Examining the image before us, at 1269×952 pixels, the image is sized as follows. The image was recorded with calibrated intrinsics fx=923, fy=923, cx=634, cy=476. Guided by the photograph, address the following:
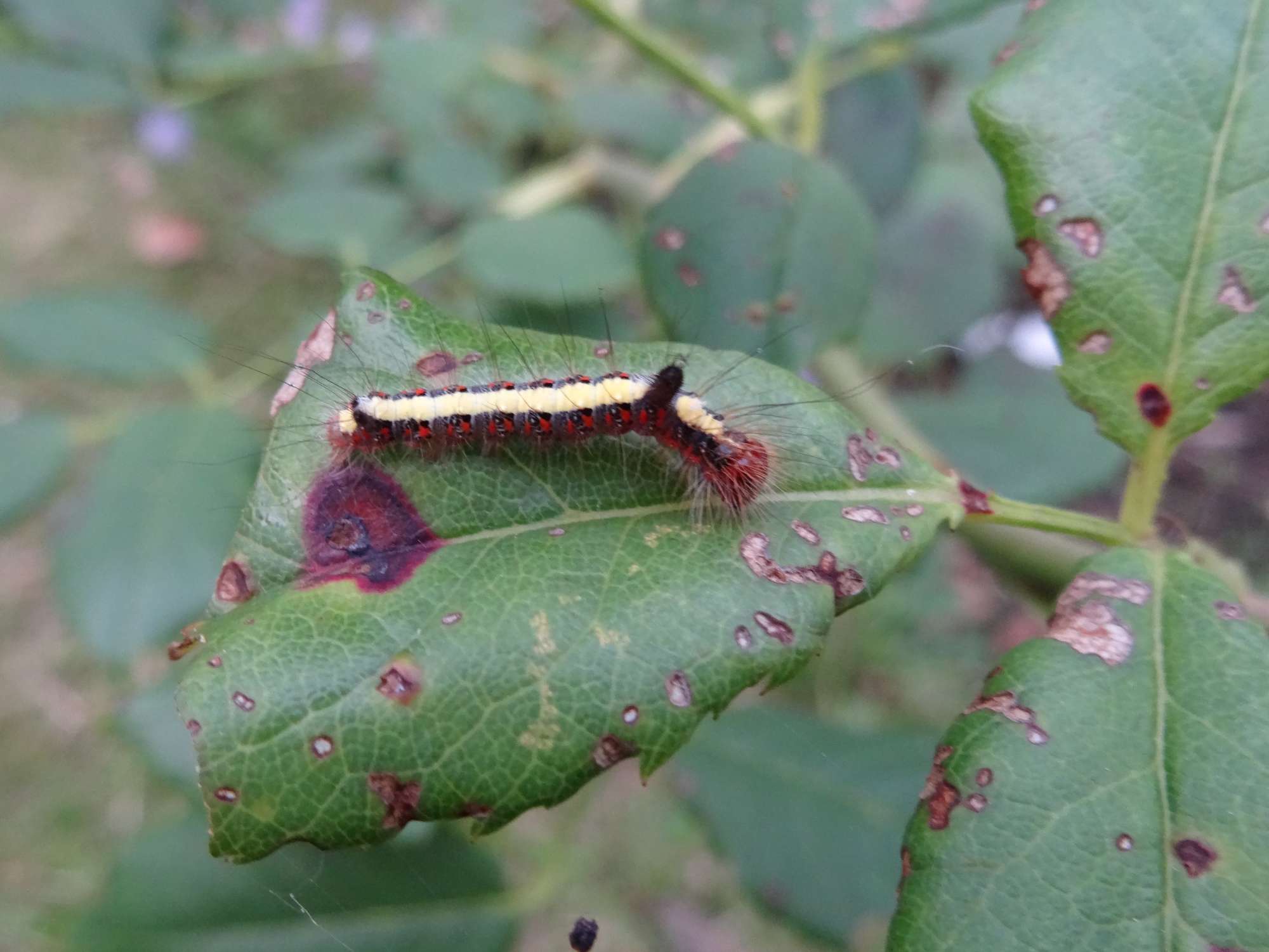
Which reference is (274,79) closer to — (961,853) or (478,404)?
(478,404)

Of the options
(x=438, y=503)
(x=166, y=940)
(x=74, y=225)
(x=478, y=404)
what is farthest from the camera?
(x=74, y=225)

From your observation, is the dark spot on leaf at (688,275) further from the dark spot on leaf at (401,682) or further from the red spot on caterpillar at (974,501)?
the dark spot on leaf at (401,682)

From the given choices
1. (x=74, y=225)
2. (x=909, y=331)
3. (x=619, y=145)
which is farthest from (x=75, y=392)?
(x=909, y=331)

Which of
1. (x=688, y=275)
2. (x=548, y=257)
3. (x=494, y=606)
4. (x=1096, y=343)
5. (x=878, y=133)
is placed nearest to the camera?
(x=494, y=606)

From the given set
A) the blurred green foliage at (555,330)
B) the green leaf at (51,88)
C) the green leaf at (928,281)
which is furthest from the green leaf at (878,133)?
the green leaf at (51,88)

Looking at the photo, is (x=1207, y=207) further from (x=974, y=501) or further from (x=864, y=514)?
(x=864, y=514)

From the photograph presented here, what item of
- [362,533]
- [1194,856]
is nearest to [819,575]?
[1194,856]
